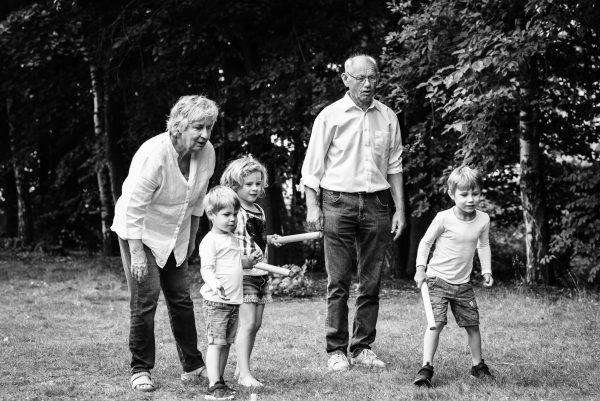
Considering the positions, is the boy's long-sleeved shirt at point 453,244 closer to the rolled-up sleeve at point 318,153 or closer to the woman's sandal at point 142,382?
the rolled-up sleeve at point 318,153

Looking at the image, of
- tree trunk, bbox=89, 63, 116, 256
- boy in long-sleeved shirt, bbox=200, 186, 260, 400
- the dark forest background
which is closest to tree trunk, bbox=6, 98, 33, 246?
the dark forest background

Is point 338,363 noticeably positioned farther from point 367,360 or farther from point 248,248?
point 248,248

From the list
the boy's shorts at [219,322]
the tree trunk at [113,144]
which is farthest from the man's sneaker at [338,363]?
the tree trunk at [113,144]

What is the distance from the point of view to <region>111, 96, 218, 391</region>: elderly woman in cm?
520

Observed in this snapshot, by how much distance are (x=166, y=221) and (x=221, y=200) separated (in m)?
0.51

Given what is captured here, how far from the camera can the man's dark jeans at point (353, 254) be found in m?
6.06

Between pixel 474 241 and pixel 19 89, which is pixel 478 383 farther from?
pixel 19 89

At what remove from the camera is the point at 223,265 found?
17.0ft

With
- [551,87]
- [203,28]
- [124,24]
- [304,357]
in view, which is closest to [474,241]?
[304,357]

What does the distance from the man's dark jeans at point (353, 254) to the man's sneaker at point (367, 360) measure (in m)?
0.04

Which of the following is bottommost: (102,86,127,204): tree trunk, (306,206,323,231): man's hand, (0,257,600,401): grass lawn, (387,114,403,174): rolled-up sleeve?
(0,257,600,401): grass lawn

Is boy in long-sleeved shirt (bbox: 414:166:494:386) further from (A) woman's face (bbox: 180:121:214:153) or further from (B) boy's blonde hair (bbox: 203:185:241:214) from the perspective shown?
(A) woman's face (bbox: 180:121:214:153)

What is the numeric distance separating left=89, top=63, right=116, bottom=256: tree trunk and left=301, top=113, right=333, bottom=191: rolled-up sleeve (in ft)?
36.6

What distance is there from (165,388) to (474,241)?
2.31 metres
